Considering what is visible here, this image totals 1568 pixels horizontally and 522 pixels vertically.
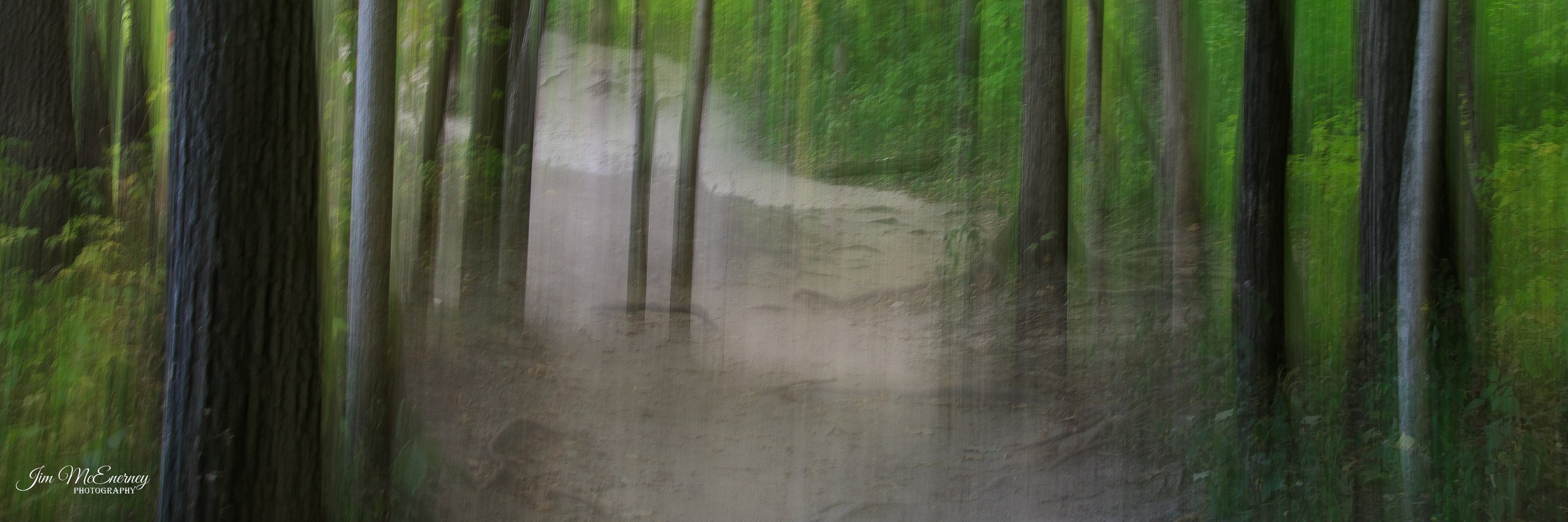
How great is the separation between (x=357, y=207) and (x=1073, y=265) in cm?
575

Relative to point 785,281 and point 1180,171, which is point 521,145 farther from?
point 1180,171

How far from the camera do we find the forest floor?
5258mm

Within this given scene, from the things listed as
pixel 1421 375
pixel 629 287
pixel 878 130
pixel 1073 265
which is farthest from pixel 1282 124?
pixel 629 287

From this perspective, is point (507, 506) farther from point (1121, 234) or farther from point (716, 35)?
point (716, 35)

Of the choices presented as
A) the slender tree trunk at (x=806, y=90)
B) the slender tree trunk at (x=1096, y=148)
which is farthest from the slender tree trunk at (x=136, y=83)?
the slender tree trunk at (x=1096, y=148)

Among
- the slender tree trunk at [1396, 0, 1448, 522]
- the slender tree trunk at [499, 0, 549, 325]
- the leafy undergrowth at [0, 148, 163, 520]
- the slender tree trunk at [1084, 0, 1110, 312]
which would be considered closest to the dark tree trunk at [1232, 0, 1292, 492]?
the slender tree trunk at [1396, 0, 1448, 522]

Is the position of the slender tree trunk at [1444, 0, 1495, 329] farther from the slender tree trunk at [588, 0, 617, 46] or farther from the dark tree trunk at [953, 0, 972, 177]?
the slender tree trunk at [588, 0, 617, 46]

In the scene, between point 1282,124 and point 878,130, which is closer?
point 1282,124

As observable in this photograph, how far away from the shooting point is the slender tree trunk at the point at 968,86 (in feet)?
27.7

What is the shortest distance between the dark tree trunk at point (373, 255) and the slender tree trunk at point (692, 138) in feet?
12.1

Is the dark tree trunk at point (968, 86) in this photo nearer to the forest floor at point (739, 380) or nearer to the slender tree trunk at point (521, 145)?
the forest floor at point (739, 380)

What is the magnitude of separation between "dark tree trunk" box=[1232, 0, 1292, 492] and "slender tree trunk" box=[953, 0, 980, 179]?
2881mm

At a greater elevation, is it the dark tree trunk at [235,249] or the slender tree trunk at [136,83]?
the slender tree trunk at [136,83]

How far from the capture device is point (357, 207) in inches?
204
